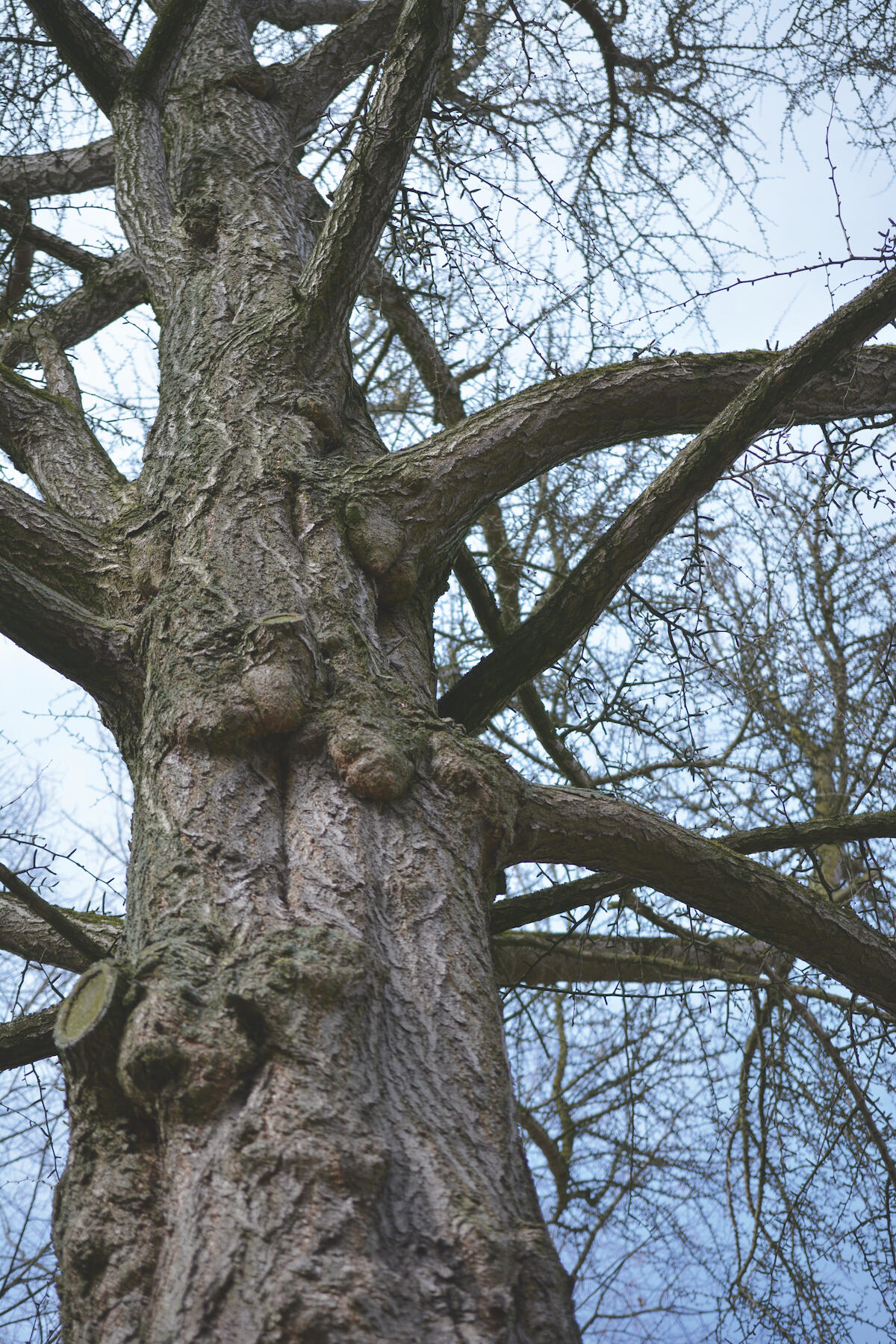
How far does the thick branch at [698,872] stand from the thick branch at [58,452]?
4.10 ft

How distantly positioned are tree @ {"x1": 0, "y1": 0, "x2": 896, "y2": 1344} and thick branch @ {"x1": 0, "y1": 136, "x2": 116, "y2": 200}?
0.18 ft

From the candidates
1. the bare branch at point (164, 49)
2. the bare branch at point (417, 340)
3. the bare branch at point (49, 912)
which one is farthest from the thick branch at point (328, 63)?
the bare branch at point (49, 912)

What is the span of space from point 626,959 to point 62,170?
3700 millimetres

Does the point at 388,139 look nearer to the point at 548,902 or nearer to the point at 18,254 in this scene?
the point at 548,902

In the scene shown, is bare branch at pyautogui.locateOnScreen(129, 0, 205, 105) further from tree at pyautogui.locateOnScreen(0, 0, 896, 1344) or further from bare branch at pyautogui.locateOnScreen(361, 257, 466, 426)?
bare branch at pyautogui.locateOnScreen(361, 257, 466, 426)

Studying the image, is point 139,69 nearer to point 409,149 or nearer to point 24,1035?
point 409,149

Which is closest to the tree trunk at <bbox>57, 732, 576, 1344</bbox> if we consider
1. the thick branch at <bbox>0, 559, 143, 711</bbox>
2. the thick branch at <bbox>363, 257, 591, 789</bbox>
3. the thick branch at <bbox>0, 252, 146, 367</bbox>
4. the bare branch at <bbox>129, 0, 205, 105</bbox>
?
the thick branch at <bbox>0, 559, 143, 711</bbox>

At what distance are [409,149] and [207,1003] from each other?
6.27 ft

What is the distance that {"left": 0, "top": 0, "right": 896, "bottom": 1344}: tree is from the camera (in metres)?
1.21

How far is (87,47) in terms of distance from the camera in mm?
3488

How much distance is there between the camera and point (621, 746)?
12.5ft

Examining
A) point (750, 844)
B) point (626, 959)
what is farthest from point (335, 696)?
point (626, 959)

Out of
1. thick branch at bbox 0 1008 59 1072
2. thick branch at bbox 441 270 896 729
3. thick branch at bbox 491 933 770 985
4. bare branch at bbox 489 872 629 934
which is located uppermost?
thick branch at bbox 441 270 896 729

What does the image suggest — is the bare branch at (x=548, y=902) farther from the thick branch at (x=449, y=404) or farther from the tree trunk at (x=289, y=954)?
the thick branch at (x=449, y=404)
